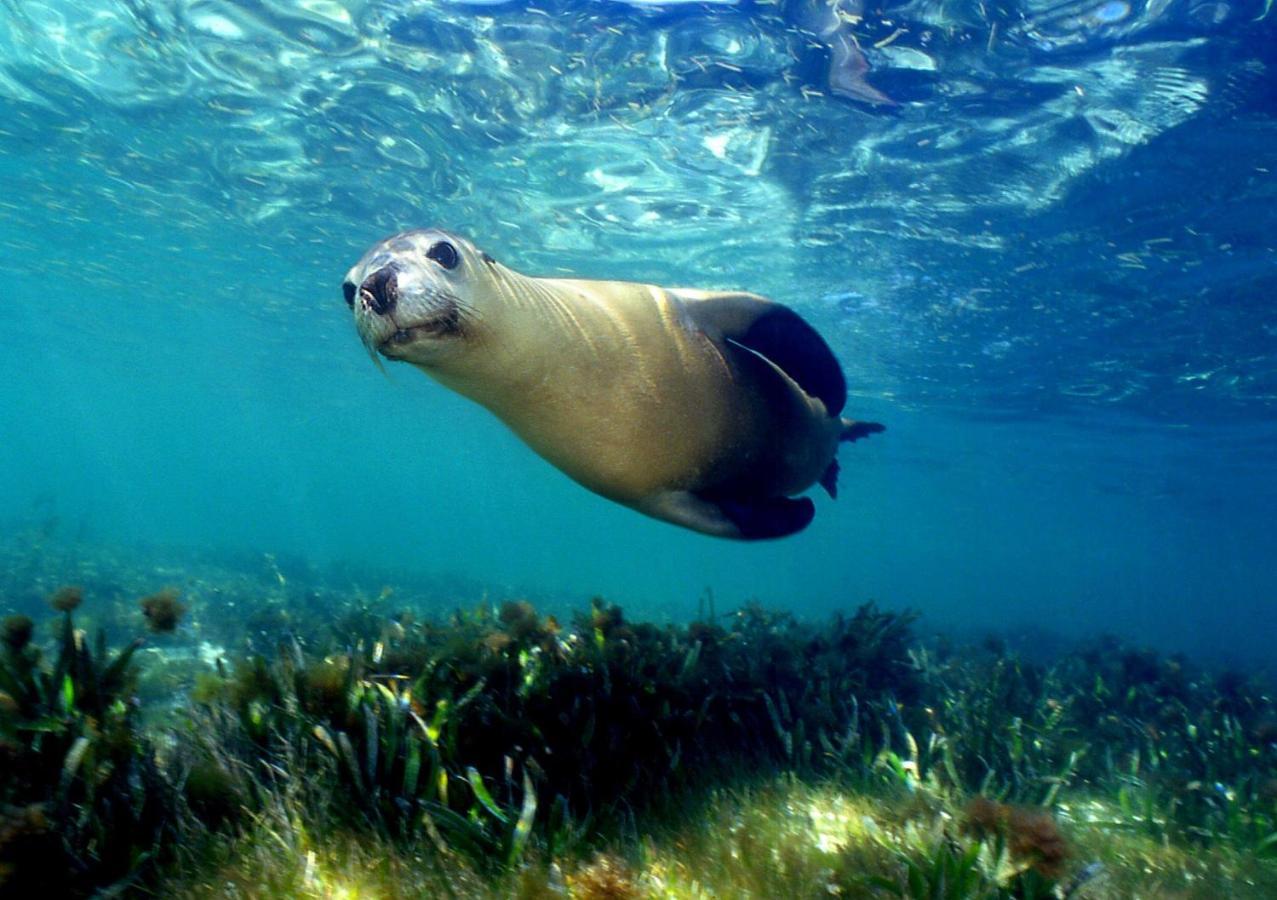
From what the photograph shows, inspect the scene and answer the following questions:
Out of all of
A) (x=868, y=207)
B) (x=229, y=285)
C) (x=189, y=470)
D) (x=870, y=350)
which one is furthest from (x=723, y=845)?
(x=189, y=470)

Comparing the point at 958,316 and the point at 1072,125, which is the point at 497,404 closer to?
the point at 1072,125

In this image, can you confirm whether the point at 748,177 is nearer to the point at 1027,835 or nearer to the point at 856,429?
the point at 856,429

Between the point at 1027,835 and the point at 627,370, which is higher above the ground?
the point at 627,370

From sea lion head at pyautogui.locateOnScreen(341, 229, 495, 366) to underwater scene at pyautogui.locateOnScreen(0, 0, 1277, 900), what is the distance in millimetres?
16

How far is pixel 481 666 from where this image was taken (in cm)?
344

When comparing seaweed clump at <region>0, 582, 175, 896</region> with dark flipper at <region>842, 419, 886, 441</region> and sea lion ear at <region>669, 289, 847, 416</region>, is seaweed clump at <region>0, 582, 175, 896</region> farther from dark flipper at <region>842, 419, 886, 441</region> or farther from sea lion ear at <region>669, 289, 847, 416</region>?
dark flipper at <region>842, 419, 886, 441</region>

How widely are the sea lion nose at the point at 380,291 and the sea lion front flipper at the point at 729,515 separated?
1595 millimetres

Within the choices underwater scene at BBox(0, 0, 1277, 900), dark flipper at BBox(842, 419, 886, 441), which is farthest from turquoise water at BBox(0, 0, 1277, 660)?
dark flipper at BBox(842, 419, 886, 441)

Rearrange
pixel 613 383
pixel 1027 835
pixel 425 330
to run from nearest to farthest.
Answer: pixel 1027 835, pixel 425 330, pixel 613 383

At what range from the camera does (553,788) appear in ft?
9.26

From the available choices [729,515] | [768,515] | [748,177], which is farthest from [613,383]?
[748,177]

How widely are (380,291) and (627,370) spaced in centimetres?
126

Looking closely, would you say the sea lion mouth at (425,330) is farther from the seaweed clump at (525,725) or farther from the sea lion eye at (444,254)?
the seaweed clump at (525,725)

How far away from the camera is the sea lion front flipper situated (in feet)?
11.4
